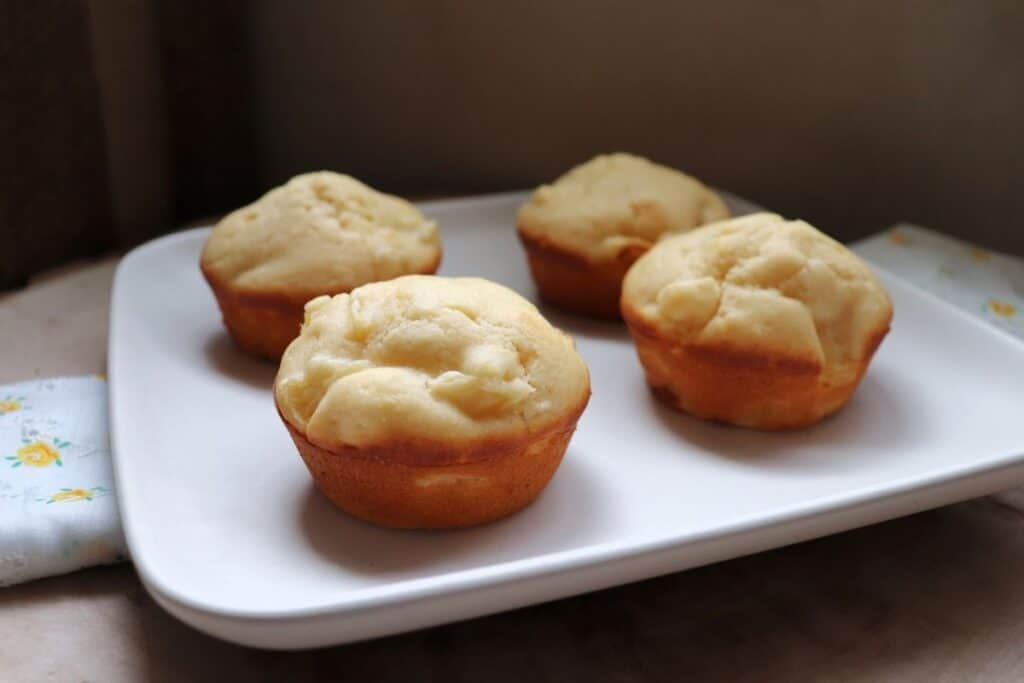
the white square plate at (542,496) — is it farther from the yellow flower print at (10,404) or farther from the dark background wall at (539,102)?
the dark background wall at (539,102)

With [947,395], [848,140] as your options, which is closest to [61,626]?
[947,395]

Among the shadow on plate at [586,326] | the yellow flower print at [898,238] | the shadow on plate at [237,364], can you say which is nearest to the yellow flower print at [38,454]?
the shadow on plate at [237,364]

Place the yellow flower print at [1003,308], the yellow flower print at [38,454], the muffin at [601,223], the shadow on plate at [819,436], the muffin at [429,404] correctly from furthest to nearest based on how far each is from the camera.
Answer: the yellow flower print at [1003,308] → the muffin at [601,223] → the shadow on plate at [819,436] → the yellow flower print at [38,454] → the muffin at [429,404]

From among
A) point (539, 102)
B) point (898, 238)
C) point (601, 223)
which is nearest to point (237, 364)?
point (601, 223)

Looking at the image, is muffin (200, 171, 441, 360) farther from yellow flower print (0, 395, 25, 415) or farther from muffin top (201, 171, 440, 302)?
yellow flower print (0, 395, 25, 415)

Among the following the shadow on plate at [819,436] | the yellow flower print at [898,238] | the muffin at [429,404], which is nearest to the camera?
the muffin at [429,404]

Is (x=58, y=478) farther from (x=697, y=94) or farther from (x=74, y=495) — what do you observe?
(x=697, y=94)
